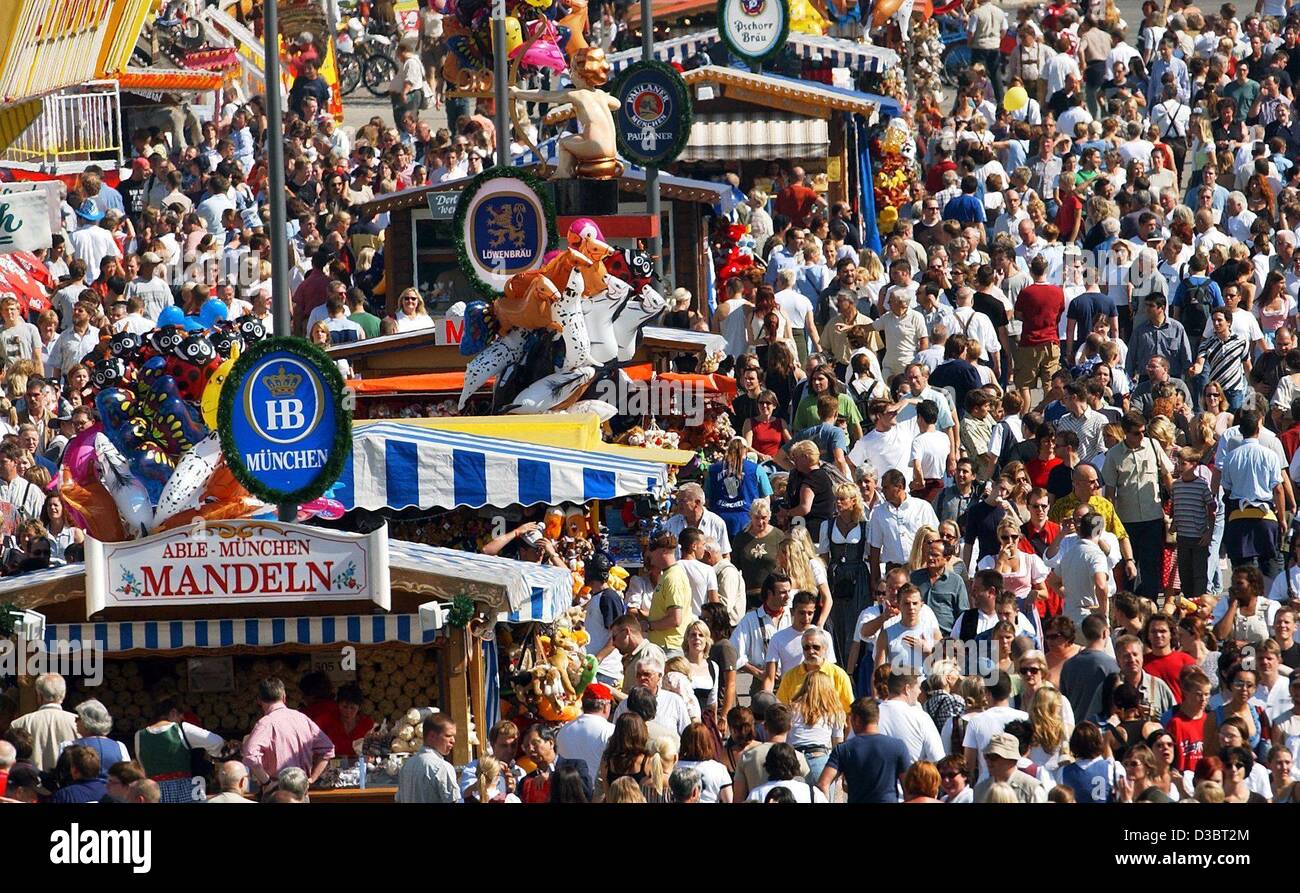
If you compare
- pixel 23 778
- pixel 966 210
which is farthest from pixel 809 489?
pixel 966 210

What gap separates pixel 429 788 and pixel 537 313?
21.9ft

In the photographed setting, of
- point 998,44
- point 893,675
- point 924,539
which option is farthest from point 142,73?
point 893,675

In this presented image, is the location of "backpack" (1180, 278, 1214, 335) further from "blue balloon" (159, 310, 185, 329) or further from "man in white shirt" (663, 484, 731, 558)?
"blue balloon" (159, 310, 185, 329)

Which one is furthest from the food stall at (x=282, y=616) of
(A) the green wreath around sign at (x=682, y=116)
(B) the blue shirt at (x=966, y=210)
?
(B) the blue shirt at (x=966, y=210)

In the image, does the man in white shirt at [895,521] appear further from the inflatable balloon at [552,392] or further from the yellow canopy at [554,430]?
the inflatable balloon at [552,392]

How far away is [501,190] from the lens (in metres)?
21.3

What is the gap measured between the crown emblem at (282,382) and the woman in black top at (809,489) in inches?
178

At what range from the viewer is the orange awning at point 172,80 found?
34.2 metres

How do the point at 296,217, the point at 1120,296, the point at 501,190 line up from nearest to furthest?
1. the point at 501,190
2. the point at 1120,296
3. the point at 296,217

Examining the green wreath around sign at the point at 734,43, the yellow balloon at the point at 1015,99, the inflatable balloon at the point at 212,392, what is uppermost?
the green wreath around sign at the point at 734,43

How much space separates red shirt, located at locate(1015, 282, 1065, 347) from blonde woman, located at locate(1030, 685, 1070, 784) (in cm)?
985

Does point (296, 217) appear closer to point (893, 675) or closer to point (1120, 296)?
point (1120, 296)

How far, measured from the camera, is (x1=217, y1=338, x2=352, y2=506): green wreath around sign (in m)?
15.2
